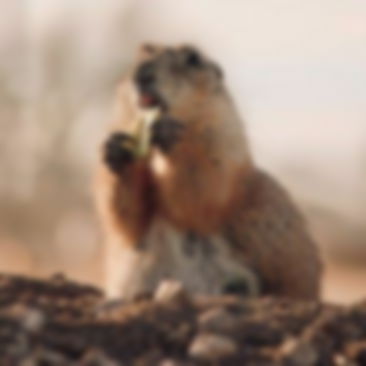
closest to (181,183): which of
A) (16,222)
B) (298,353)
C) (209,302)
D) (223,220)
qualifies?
(223,220)

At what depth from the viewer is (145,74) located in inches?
381

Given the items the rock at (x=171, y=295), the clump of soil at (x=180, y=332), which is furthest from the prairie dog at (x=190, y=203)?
the clump of soil at (x=180, y=332)

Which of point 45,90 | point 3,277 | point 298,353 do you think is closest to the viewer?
point 298,353

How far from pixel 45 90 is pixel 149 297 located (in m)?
5.64

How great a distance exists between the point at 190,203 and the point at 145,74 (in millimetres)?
775

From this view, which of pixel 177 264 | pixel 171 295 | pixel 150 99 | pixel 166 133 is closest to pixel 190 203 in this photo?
pixel 177 264

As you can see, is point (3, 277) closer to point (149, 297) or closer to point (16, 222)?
point (149, 297)

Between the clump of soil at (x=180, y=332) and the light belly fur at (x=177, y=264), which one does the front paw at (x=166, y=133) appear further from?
the clump of soil at (x=180, y=332)

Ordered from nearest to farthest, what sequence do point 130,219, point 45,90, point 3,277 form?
point 3,277, point 130,219, point 45,90

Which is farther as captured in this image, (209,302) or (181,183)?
(181,183)

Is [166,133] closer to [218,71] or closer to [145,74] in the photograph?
[145,74]

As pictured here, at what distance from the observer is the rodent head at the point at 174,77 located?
970cm

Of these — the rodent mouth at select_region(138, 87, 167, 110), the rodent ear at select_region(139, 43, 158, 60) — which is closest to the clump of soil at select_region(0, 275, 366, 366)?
the rodent mouth at select_region(138, 87, 167, 110)

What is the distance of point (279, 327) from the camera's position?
764 cm
